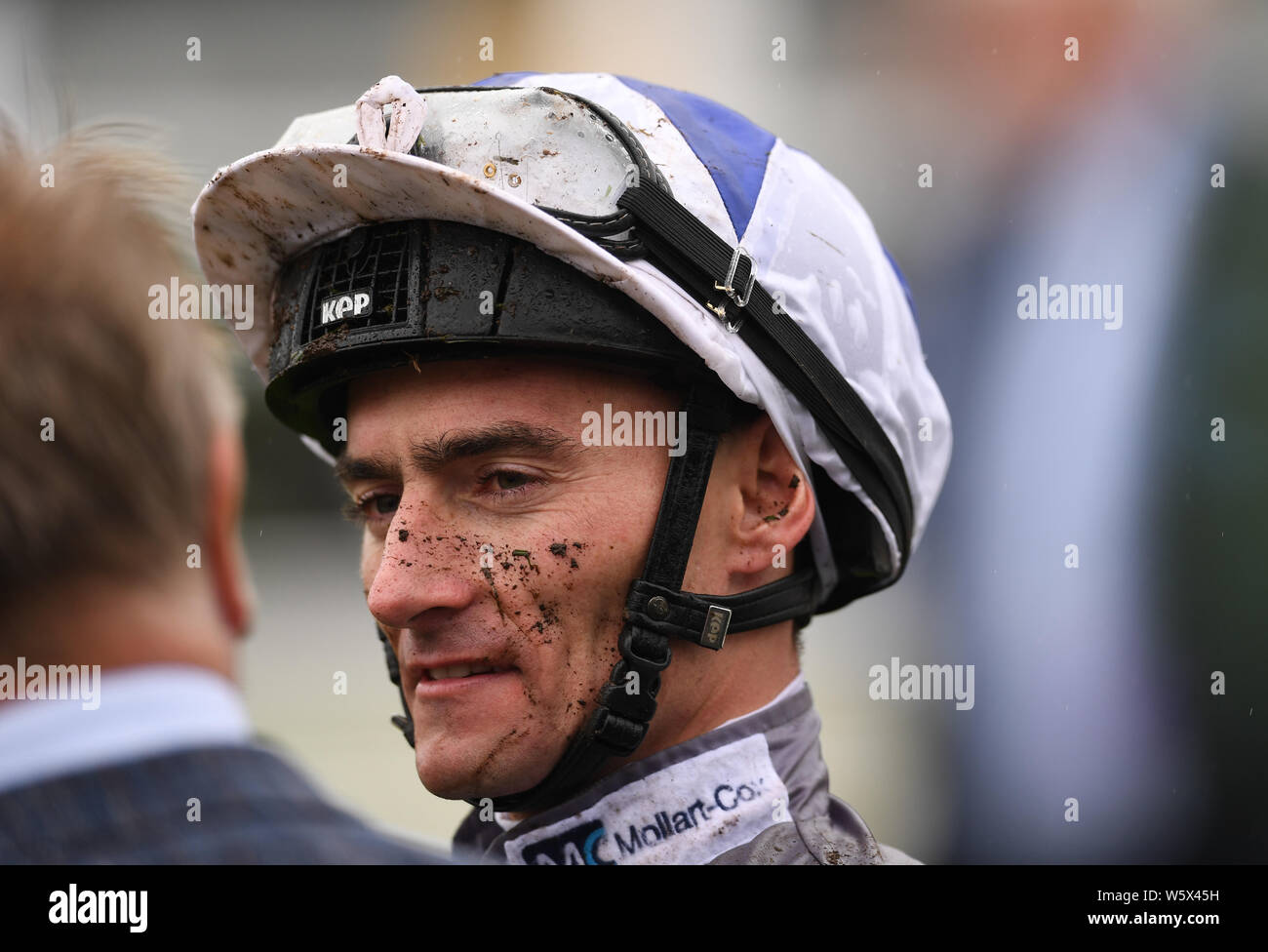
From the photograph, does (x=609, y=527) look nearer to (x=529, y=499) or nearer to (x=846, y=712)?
(x=529, y=499)

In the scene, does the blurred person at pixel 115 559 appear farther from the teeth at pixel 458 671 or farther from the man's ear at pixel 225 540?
the teeth at pixel 458 671

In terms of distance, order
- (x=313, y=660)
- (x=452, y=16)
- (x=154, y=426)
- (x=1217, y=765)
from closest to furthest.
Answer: (x=154, y=426) < (x=1217, y=765) < (x=452, y=16) < (x=313, y=660)

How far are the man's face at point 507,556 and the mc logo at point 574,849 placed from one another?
0.55 feet

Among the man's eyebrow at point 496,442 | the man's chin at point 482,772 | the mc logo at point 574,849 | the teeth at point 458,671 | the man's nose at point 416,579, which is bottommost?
the mc logo at point 574,849

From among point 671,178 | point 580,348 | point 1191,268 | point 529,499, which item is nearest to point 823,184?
point 671,178

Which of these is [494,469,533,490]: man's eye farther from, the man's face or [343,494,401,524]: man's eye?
[343,494,401,524]: man's eye

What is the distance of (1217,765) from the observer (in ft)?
16.2

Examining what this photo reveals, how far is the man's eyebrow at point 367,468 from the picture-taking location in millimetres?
2658

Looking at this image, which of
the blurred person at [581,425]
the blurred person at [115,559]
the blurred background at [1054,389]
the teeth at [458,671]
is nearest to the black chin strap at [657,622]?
the blurred person at [581,425]

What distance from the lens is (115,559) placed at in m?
1.59

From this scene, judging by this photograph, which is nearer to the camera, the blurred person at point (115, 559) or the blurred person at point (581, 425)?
the blurred person at point (115, 559)

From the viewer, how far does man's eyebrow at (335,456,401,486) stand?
266 centimetres

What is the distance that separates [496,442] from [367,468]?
325mm

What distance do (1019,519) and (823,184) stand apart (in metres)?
3.00
